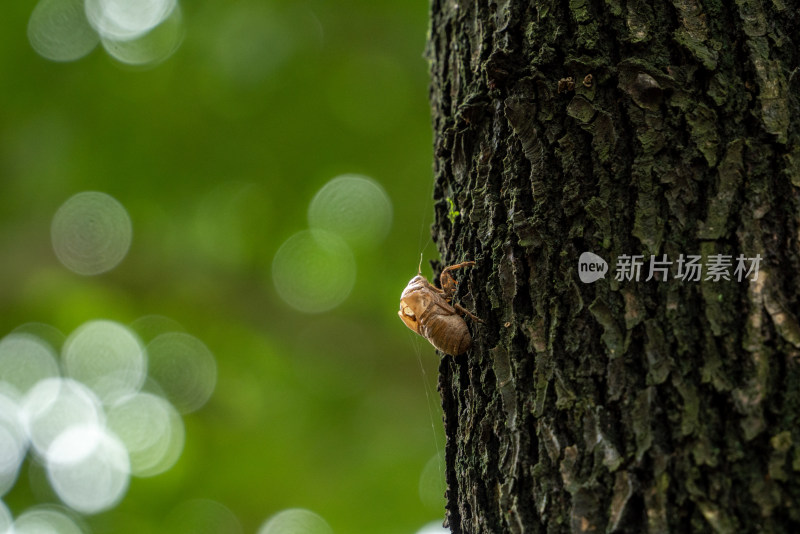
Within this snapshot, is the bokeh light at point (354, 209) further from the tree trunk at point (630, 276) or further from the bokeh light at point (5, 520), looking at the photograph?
the bokeh light at point (5, 520)

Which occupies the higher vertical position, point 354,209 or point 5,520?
point 354,209

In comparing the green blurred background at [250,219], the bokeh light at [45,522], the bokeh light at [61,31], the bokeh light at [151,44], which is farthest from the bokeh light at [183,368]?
the bokeh light at [61,31]

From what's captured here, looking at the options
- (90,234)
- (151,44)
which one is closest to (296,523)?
(90,234)

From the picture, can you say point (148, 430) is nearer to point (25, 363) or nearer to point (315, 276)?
point (25, 363)

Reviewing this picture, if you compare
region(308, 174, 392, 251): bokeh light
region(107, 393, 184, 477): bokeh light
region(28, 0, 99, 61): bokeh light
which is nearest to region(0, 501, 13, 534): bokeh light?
region(107, 393, 184, 477): bokeh light

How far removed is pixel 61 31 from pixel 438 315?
4.37 m

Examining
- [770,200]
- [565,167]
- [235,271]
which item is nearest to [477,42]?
[565,167]

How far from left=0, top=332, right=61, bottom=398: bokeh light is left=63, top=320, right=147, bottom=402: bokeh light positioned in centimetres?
19

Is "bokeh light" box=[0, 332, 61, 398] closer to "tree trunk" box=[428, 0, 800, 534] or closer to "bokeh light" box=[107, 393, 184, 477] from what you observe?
"bokeh light" box=[107, 393, 184, 477]

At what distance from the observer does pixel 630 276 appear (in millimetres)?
1615

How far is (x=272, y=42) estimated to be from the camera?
515 centimetres

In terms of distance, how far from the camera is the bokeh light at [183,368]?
6.30 meters

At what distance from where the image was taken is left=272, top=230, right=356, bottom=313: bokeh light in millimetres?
5812

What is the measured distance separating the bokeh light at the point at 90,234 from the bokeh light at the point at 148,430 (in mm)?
1808
